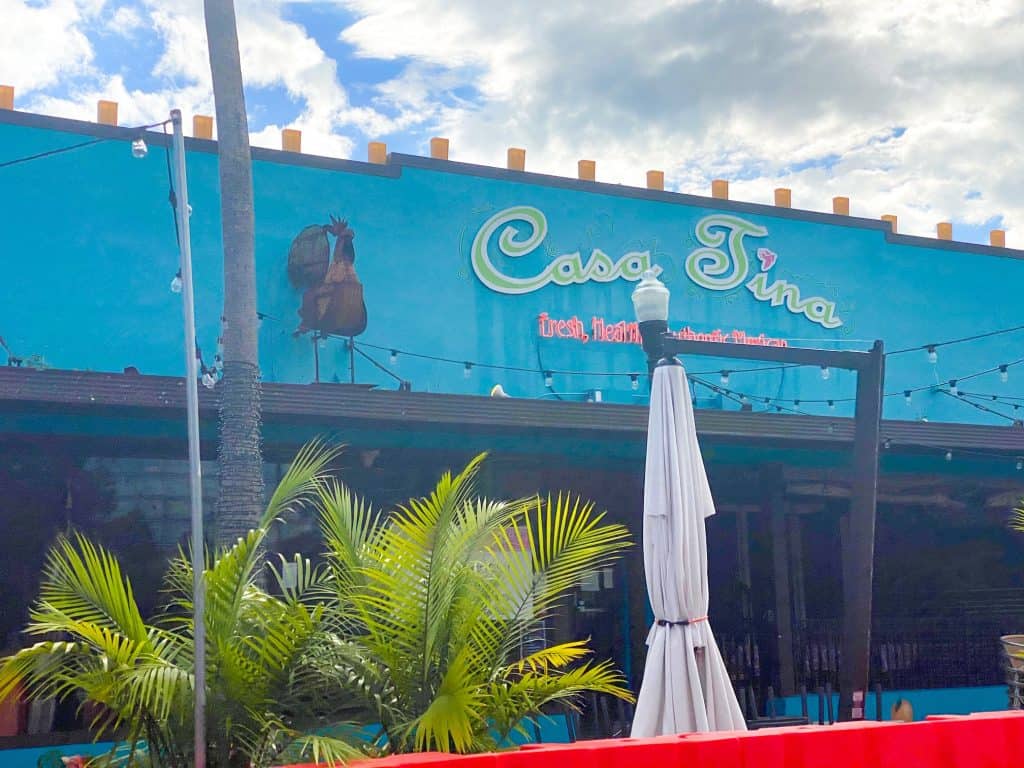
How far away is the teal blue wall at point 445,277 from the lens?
1255 centimetres

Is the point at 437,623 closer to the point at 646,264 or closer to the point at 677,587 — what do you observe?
the point at 677,587

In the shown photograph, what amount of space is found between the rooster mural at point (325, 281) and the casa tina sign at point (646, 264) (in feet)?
6.09

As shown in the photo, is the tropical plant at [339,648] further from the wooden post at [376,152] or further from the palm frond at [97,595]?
the wooden post at [376,152]

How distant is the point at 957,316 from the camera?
58.4 feet

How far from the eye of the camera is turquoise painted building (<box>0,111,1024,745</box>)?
11180 millimetres

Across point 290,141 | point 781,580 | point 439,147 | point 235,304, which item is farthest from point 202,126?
point 781,580

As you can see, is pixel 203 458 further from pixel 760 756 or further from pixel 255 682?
pixel 760 756

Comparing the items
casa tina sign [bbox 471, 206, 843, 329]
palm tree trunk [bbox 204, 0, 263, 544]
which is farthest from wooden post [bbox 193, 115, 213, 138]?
palm tree trunk [bbox 204, 0, 263, 544]

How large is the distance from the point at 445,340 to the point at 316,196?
233cm

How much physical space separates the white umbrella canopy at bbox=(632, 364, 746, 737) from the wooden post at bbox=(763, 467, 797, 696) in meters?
5.53

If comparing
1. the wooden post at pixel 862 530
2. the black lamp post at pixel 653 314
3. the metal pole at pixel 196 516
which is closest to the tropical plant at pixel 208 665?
the metal pole at pixel 196 516

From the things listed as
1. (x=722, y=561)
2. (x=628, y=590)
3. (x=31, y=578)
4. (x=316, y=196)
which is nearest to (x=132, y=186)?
(x=316, y=196)

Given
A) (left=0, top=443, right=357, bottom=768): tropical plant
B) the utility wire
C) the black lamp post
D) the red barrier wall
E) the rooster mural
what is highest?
the utility wire

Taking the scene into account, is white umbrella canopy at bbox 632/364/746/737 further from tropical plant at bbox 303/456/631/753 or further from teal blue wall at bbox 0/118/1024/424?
teal blue wall at bbox 0/118/1024/424
